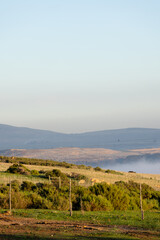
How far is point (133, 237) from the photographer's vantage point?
51.6 ft

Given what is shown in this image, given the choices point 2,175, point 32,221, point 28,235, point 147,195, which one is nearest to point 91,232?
point 28,235

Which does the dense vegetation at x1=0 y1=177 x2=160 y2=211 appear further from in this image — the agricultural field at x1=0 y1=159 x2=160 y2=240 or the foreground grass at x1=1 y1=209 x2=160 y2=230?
the foreground grass at x1=1 y1=209 x2=160 y2=230

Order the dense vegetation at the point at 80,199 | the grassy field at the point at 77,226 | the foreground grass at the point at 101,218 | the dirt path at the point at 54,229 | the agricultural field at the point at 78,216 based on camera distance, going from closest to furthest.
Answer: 1. the grassy field at the point at 77,226
2. the dirt path at the point at 54,229
3. the agricultural field at the point at 78,216
4. the foreground grass at the point at 101,218
5. the dense vegetation at the point at 80,199

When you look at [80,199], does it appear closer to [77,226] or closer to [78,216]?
[78,216]

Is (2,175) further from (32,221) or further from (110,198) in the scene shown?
(32,221)

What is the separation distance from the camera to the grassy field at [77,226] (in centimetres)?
1564

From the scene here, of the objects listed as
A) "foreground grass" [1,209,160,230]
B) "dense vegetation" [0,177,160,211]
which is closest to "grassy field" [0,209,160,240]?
"foreground grass" [1,209,160,230]

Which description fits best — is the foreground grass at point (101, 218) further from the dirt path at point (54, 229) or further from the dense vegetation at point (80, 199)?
the dense vegetation at point (80, 199)

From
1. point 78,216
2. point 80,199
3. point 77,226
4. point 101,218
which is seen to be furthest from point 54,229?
Result: point 80,199

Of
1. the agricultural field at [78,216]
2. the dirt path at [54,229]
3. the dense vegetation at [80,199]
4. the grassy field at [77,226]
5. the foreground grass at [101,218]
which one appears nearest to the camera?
the grassy field at [77,226]

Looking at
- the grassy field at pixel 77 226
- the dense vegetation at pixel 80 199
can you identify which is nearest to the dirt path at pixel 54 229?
the grassy field at pixel 77 226

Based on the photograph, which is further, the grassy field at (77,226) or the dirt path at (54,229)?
the dirt path at (54,229)

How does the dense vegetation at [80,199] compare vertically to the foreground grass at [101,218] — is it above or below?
above

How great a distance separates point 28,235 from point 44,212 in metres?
7.12
